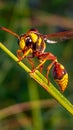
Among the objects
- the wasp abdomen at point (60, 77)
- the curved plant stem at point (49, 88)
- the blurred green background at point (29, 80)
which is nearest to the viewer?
the curved plant stem at point (49, 88)

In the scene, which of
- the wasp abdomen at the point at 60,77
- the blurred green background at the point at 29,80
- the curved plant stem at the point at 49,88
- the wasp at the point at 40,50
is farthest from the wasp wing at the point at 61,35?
the blurred green background at the point at 29,80

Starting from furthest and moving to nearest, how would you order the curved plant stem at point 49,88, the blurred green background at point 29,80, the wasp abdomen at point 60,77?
the blurred green background at point 29,80
the wasp abdomen at point 60,77
the curved plant stem at point 49,88

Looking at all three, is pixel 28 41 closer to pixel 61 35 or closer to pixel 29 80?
pixel 61 35

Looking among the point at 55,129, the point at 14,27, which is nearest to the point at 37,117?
the point at 55,129

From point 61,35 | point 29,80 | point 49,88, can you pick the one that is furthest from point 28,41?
point 29,80

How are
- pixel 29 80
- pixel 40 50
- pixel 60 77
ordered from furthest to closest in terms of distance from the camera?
pixel 29 80 → pixel 40 50 → pixel 60 77

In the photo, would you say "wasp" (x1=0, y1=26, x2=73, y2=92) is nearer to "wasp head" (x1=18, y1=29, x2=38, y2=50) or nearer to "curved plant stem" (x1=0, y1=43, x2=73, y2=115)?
"wasp head" (x1=18, y1=29, x2=38, y2=50)

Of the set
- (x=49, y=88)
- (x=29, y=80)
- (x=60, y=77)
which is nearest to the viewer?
(x=49, y=88)

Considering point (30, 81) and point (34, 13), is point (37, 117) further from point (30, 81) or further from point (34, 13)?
point (34, 13)

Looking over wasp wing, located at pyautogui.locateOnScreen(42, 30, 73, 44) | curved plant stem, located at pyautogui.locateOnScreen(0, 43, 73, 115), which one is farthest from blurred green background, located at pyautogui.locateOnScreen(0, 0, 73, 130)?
curved plant stem, located at pyautogui.locateOnScreen(0, 43, 73, 115)

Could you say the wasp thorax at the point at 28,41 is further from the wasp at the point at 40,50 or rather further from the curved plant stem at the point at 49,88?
the curved plant stem at the point at 49,88
